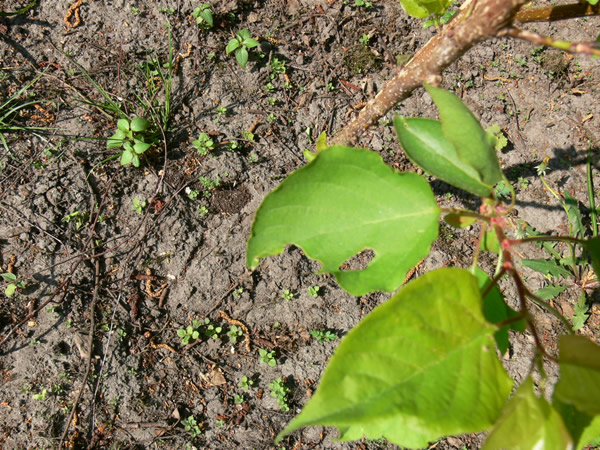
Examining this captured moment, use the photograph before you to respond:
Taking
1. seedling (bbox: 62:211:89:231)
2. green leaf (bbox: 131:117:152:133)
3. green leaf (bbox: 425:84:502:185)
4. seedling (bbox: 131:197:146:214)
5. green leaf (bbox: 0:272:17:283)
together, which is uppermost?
green leaf (bbox: 425:84:502:185)

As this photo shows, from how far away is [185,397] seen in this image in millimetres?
2186

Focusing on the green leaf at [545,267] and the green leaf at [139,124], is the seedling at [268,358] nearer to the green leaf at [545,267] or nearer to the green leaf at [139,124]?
the green leaf at [139,124]

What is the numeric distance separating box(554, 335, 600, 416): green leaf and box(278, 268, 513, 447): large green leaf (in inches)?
3.7

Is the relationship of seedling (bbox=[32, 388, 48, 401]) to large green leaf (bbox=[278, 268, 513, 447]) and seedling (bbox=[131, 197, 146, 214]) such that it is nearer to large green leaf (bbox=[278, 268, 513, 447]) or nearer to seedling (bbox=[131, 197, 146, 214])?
seedling (bbox=[131, 197, 146, 214])

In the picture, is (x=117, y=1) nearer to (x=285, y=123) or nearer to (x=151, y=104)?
(x=151, y=104)

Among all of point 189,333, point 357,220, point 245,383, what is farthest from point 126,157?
point 357,220

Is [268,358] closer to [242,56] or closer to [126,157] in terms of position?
[126,157]

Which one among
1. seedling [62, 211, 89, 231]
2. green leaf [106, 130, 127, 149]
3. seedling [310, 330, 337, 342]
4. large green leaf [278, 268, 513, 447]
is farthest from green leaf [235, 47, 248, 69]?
large green leaf [278, 268, 513, 447]

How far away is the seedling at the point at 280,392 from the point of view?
7.13ft

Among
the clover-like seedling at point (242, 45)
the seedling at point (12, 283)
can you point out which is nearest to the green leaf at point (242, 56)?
the clover-like seedling at point (242, 45)

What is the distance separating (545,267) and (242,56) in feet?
6.79

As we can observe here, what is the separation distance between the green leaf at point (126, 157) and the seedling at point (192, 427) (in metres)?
1.41

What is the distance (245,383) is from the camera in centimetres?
219

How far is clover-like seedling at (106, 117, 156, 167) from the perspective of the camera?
7.18ft
